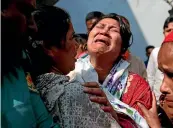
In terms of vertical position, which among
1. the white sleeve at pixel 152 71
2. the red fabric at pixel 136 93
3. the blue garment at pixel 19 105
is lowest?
the white sleeve at pixel 152 71

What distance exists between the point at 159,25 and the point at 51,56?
25.7 ft

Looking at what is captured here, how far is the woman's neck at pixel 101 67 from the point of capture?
3059mm

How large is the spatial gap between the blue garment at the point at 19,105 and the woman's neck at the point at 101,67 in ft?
4.67

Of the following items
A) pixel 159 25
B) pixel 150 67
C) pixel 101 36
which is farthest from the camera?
pixel 159 25

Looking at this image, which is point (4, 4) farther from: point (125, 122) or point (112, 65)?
point (112, 65)

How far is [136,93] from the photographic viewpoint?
9.18 ft

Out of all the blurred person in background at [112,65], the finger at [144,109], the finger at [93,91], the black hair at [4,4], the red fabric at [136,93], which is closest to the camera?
the black hair at [4,4]

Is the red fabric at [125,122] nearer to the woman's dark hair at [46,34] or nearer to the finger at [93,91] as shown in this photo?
the finger at [93,91]

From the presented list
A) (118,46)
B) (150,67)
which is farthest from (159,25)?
(118,46)

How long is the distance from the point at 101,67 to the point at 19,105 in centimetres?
159

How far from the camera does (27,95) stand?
1.58 meters

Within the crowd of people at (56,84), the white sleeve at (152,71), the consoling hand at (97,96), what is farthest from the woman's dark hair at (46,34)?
the white sleeve at (152,71)

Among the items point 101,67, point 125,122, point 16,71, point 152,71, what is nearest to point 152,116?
point 125,122

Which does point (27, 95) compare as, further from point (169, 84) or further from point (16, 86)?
point (169, 84)
